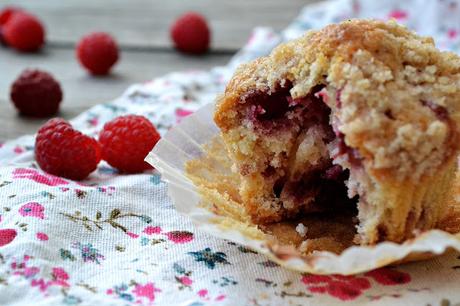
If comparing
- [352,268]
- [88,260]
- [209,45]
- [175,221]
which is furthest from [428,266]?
[209,45]

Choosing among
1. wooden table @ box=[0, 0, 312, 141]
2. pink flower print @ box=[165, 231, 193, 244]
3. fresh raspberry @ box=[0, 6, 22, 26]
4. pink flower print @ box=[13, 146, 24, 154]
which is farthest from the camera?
fresh raspberry @ box=[0, 6, 22, 26]

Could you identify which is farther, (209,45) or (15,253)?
(209,45)

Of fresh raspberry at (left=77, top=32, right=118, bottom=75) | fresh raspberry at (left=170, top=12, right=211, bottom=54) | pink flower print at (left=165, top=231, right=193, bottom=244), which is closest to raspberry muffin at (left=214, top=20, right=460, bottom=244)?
pink flower print at (left=165, top=231, right=193, bottom=244)

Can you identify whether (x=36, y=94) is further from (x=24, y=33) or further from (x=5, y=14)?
(x=5, y=14)

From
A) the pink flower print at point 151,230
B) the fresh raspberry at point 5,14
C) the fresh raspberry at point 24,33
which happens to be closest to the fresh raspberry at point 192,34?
the fresh raspberry at point 24,33

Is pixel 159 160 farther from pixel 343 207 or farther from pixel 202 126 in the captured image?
pixel 343 207

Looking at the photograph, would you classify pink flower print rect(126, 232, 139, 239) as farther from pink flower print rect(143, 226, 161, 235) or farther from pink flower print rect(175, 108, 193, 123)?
pink flower print rect(175, 108, 193, 123)

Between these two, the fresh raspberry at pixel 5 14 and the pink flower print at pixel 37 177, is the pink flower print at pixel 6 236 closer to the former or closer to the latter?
the pink flower print at pixel 37 177
